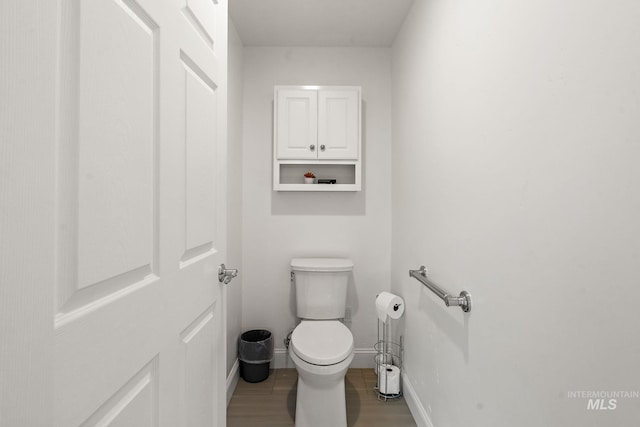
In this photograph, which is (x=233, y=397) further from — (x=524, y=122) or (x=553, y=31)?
(x=553, y=31)

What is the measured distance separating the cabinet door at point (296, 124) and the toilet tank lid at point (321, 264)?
72 cm

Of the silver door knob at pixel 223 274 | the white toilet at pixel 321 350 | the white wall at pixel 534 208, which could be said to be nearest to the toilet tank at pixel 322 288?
the white toilet at pixel 321 350

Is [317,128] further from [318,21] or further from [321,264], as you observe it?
[321,264]

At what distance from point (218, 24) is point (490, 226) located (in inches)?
46.4

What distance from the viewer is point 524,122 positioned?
90cm

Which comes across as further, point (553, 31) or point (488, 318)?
point (488, 318)

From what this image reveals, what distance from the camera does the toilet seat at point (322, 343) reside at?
1611 mm

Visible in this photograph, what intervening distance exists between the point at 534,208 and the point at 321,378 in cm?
125

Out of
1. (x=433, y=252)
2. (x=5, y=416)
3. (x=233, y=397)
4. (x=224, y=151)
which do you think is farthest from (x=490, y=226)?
(x=233, y=397)

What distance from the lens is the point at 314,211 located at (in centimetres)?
245

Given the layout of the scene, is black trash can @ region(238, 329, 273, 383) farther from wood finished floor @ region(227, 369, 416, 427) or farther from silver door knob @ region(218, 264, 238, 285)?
silver door knob @ region(218, 264, 238, 285)

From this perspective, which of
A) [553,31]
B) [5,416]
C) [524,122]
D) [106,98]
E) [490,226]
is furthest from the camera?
[490,226]

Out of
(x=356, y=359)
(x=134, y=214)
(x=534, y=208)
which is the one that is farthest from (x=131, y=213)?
(x=356, y=359)

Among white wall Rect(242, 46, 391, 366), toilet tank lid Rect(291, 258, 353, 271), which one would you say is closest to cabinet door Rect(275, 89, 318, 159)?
white wall Rect(242, 46, 391, 366)
